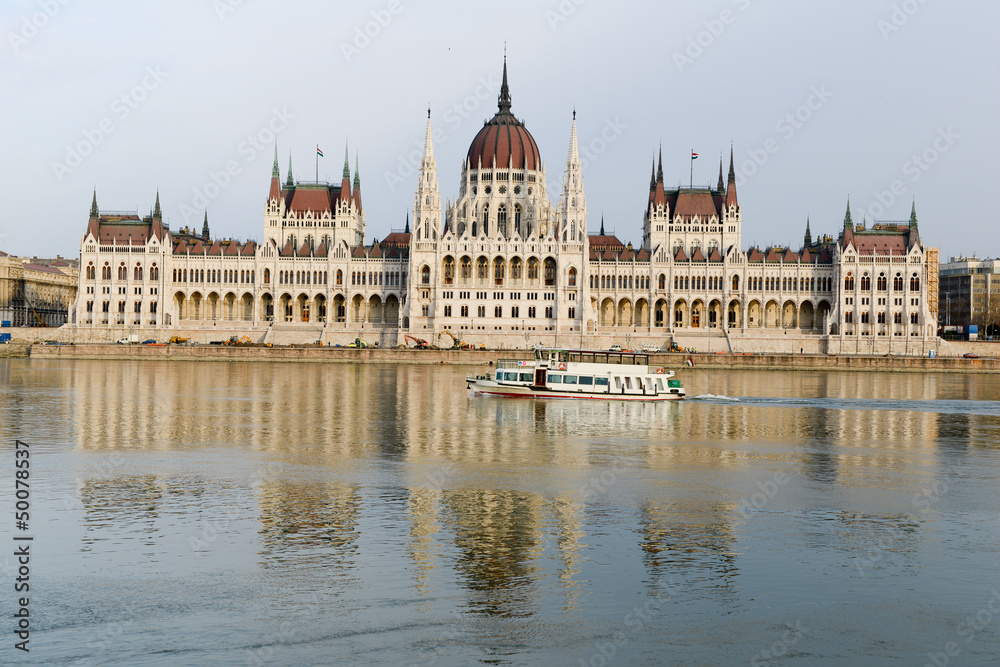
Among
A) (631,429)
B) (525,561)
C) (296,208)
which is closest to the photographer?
(525,561)

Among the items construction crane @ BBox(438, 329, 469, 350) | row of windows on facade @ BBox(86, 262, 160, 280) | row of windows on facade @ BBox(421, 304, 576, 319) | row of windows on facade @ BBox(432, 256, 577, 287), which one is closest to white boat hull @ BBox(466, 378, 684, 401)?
construction crane @ BBox(438, 329, 469, 350)

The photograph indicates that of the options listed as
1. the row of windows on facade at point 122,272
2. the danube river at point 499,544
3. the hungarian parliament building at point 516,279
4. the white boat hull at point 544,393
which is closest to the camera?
the danube river at point 499,544

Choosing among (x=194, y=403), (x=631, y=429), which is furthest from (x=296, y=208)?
(x=631, y=429)

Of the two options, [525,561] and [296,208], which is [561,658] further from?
[296,208]

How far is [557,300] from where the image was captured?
464 ft

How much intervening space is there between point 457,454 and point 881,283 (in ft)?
381

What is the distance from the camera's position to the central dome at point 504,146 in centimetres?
15188

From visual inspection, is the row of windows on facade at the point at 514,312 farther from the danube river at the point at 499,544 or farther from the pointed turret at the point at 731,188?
the danube river at the point at 499,544

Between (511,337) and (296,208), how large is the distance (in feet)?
138

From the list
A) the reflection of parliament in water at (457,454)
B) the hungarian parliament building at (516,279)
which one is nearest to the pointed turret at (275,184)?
the hungarian parliament building at (516,279)

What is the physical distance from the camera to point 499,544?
85.5ft

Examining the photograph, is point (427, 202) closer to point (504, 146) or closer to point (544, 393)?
point (504, 146)

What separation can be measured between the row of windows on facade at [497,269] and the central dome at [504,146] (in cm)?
1521

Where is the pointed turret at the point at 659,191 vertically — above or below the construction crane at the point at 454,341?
above
